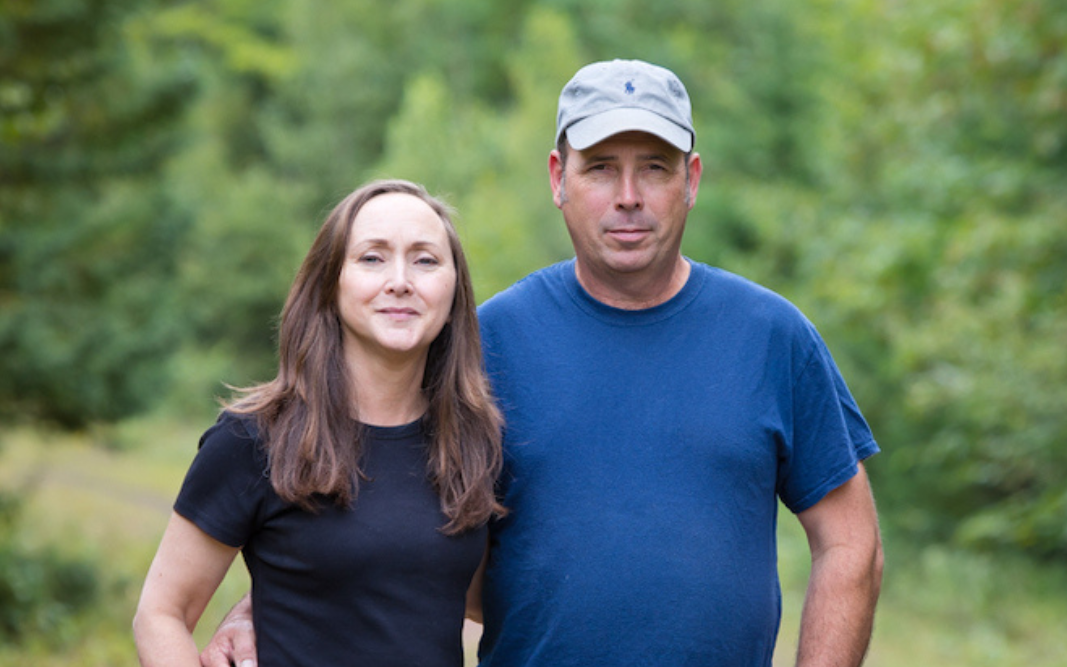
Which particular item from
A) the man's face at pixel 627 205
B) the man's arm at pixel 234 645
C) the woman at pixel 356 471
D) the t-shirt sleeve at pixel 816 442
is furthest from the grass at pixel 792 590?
the t-shirt sleeve at pixel 816 442

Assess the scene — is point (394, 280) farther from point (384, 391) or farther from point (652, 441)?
point (652, 441)

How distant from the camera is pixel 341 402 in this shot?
2.84 meters

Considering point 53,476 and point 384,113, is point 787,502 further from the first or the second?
point 384,113

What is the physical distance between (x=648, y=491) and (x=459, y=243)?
0.72m

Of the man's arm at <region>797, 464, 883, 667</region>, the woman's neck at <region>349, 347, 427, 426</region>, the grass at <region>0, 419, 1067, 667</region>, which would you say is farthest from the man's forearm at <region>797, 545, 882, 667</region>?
the grass at <region>0, 419, 1067, 667</region>

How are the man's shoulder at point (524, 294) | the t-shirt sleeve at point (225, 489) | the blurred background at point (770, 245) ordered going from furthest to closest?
the blurred background at point (770, 245), the man's shoulder at point (524, 294), the t-shirt sleeve at point (225, 489)

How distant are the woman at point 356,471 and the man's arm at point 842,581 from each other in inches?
31.4

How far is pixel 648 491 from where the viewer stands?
2.95 meters

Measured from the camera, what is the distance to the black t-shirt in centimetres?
269

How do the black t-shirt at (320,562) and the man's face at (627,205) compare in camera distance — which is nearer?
the black t-shirt at (320,562)

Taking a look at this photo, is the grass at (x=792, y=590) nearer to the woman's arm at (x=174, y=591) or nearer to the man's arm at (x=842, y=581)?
the woman's arm at (x=174, y=591)

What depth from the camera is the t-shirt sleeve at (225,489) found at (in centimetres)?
268

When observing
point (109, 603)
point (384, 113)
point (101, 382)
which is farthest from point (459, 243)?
point (384, 113)

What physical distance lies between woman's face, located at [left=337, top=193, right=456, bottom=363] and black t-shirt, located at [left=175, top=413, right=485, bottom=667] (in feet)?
1.06
